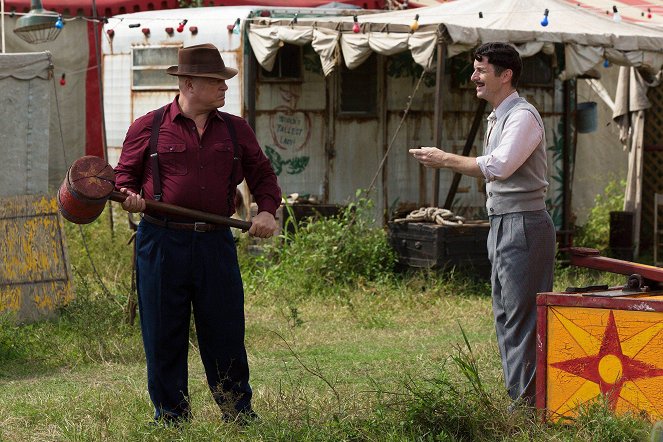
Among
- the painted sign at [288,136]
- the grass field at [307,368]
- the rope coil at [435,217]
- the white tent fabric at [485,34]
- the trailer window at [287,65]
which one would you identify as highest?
the white tent fabric at [485,34]

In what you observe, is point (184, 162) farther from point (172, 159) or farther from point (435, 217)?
point (435, 217)

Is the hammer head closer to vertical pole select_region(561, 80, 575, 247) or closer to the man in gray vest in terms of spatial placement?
the man in gray vest

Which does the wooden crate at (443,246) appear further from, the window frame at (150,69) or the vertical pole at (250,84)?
the window frame at (150,69)

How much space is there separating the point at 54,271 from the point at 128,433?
3823 millimetres

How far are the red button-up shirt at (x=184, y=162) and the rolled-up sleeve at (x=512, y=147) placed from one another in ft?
3.83

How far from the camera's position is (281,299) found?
10.3 metres

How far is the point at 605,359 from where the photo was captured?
16.6ft

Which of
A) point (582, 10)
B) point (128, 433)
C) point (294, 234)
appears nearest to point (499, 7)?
point (582, 10)

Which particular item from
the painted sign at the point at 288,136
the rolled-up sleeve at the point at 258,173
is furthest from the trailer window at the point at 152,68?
the rolled-up sleeve at the point at 258,173

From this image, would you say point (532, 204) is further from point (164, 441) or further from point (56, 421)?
point (56, 421)

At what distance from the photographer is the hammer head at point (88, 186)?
Answer: 17.3ft

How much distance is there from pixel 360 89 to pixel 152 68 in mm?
2186

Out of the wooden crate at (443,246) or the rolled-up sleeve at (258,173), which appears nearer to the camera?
the rolled-up sleeve at (258,173)

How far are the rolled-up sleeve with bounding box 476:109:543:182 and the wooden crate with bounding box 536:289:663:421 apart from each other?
1.93 ft
